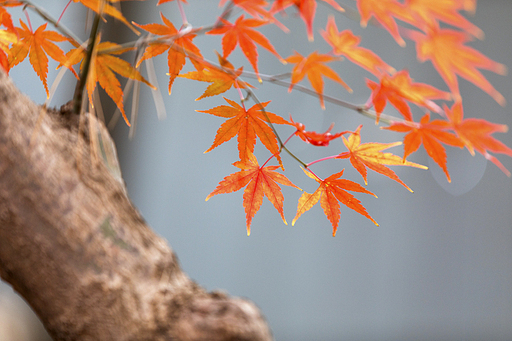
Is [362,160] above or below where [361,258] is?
below

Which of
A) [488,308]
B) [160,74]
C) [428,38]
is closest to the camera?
[428,38]

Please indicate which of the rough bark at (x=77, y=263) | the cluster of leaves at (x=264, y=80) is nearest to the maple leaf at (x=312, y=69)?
the cluster of leaves at (x=264, y=80)

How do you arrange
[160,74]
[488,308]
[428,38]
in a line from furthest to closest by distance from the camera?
[488,308] → [160,74] → [428,38]

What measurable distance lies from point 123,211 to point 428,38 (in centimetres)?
28

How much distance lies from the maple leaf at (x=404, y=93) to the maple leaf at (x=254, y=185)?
0.14 m

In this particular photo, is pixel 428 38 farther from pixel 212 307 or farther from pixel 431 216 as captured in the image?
pixel 431 216

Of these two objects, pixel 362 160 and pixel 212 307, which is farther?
pixel 362 160

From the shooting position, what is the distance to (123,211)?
1.07 ft

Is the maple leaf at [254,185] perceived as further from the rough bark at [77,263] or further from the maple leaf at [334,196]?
the rough bark at [77,263]

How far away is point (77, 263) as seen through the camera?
29cm

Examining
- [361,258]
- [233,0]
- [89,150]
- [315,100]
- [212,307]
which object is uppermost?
[315,100]

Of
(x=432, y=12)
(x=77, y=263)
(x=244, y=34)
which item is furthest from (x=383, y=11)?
(x=77, y=263)

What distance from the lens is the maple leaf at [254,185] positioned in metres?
0.42

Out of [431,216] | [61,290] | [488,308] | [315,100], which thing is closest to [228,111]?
[61,290]
